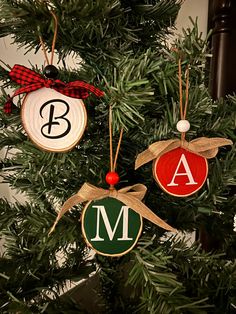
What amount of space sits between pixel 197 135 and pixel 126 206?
16 cm

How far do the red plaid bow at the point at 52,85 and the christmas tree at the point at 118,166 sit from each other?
25mm

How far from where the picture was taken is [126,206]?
335mm

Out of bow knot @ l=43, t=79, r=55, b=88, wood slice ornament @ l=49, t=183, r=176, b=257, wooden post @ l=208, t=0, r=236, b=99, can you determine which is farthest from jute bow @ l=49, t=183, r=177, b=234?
wooden post @ l=208, t=0, r=236, b=99

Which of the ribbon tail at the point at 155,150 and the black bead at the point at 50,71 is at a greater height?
the black bead at the point at 50,71

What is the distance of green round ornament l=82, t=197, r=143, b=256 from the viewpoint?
1.09ft

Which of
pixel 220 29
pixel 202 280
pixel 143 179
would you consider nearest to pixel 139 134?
pixel 143 179

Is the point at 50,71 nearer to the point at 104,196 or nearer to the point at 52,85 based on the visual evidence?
the point at 52,85

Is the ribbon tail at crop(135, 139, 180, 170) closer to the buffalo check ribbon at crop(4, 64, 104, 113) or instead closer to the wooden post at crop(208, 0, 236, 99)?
the buffalo check ribbon at crop(4, 64, 104, 113)

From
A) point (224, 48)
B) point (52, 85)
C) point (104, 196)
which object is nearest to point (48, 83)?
point (52, 85)

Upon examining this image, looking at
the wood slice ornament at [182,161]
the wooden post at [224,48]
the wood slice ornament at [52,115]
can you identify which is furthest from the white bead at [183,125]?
the wooden post at [224,48]

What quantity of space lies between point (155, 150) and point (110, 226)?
9 cm

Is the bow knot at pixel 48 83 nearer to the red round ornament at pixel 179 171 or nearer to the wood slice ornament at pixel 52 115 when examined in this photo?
the wood slice ornament at pixel 52 115

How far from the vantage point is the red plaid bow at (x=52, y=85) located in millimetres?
318

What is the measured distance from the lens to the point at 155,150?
0.34 meters
